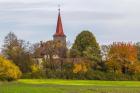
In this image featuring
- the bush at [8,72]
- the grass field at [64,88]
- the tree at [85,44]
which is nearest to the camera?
the grass field at [64,88]

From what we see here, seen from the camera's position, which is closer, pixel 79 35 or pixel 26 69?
pixel 26 69

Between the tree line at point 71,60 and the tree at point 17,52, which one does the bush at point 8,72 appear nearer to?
the tree line at point 71,60

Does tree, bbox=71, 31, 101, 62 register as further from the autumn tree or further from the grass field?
the grass field

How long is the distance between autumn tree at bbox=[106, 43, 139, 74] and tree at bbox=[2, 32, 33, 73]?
829 inches

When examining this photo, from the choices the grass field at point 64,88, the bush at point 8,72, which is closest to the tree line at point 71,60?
the bush at point 8,72

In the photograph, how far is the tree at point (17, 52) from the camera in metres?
136

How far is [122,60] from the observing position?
138 m

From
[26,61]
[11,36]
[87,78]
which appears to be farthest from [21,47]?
[87,78]

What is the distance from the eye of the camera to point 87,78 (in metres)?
134

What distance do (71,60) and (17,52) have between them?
14.9m

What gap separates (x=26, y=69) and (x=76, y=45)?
30522 millimetres

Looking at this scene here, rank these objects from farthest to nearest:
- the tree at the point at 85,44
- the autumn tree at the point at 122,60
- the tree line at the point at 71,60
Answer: the tree at the point at 85,44, the autumn tree at the point at 122,60, the tree line at the point at 71,60

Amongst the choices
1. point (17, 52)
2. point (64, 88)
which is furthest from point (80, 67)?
point (64, 88)

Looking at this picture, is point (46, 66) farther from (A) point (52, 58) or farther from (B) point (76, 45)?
(B) point (76, 45)
